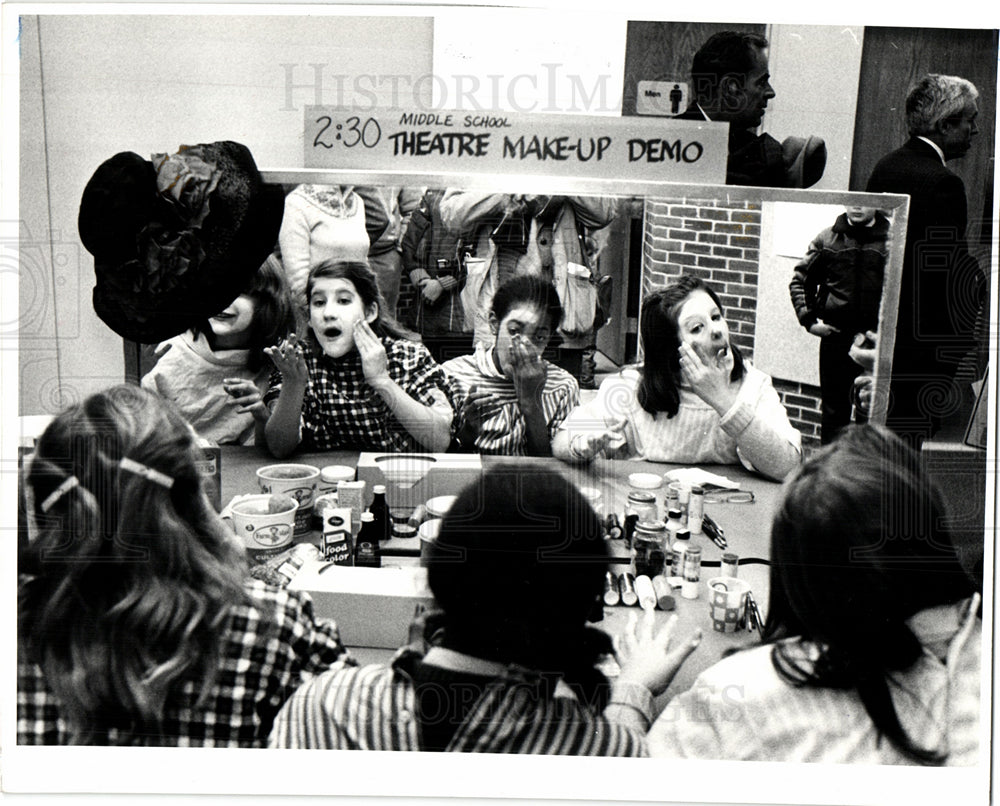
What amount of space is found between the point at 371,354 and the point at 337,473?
28cm

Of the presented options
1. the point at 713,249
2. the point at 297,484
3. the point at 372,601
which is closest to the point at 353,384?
the point at 297,484

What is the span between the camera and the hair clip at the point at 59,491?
88.3 inches

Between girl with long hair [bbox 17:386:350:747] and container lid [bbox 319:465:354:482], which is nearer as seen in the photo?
girl with long hair [bbox 17:386:350:747]

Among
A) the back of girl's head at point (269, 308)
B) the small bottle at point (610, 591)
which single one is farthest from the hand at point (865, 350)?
the back of girl's head at point (269, 308)

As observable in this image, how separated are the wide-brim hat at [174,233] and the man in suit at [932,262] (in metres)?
1.36

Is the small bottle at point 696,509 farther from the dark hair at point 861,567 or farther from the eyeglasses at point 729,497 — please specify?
the dark hair at point 861,567

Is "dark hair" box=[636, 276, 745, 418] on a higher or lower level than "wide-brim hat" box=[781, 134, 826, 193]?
lower

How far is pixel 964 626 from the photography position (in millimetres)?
2279

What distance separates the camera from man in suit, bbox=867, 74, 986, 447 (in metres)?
2.24

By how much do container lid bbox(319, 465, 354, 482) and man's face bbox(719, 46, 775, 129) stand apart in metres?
1.12

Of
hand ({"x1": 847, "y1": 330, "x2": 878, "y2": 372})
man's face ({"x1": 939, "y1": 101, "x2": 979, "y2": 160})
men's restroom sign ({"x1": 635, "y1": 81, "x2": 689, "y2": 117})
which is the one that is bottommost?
hand ({"x1": 847, "y1": 330, "x2": 878, "y2": 372})

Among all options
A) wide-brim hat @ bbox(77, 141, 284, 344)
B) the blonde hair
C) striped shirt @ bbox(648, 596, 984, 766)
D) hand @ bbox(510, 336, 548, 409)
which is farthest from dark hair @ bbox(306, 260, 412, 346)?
the blonde hair

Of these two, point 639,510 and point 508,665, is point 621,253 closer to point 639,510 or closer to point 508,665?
point 639,510

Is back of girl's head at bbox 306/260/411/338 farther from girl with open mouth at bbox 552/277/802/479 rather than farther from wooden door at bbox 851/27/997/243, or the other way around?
wooden door at bbox 851/27/997/243
